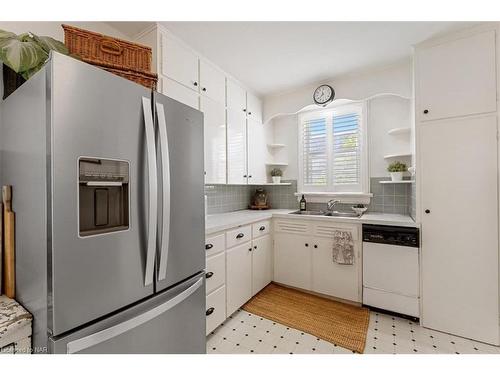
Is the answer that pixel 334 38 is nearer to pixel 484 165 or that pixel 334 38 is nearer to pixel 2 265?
pixel 484 165

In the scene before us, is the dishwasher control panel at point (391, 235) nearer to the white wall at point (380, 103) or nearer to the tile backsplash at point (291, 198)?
the tile backsplash at point (291, 198)

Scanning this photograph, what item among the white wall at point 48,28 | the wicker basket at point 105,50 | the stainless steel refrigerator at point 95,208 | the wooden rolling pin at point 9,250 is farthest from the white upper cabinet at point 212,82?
the wooden rolling pin at point 9,250

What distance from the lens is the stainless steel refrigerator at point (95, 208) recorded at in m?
0.79

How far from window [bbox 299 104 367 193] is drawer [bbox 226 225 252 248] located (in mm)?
1238

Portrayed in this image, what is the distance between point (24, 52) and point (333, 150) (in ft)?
9.34

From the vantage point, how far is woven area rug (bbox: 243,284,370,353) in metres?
1.84

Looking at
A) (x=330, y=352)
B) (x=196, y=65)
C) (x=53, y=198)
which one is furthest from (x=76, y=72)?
(x=330, y=352)

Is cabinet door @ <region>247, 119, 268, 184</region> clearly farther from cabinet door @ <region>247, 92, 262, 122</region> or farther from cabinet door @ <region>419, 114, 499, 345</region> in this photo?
cabinet door @ <region>419, 114, 499, 345</region>

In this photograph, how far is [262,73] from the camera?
254cm

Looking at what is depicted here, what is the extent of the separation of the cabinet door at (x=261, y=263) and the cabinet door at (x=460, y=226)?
145cm

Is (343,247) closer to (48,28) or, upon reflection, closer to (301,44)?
(301,44)

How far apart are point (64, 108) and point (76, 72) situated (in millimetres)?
143

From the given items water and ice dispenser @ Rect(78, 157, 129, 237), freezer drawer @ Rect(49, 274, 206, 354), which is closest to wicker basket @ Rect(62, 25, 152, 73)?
water and ice dispenser @ Rect(78, 157, 129, 237)

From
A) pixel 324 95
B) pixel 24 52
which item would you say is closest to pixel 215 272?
pixel 24 52
